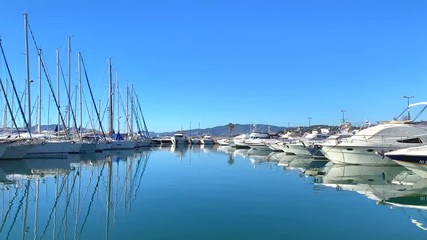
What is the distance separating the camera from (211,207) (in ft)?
54.3

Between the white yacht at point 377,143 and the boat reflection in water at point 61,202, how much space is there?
18920mm

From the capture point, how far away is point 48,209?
52.1 feet

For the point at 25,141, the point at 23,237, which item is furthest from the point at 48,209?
the point at 25,141

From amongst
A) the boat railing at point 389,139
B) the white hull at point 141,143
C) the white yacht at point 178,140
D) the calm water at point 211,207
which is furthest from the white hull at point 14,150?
the white yacht at point 178,140

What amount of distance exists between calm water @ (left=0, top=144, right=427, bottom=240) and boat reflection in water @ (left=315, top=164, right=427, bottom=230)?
0.16 feet

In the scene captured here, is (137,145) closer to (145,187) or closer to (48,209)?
(145,187)

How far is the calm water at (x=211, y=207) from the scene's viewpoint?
40.6ft

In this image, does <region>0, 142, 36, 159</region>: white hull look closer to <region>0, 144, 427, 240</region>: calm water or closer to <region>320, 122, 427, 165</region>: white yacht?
<region>0, 144, 427, 240</region>: calm water

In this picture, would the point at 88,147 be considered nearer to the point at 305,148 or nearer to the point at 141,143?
the point at 305,148

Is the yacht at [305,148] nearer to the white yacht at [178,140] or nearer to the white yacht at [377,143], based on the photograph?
the white yacht at [377,143]

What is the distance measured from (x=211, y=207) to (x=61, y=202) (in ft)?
21.2

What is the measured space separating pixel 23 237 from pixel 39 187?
10716 millimetres

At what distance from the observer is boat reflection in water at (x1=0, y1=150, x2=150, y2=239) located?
493 inches

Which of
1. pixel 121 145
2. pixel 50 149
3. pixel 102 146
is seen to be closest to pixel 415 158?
pixel 50 149
